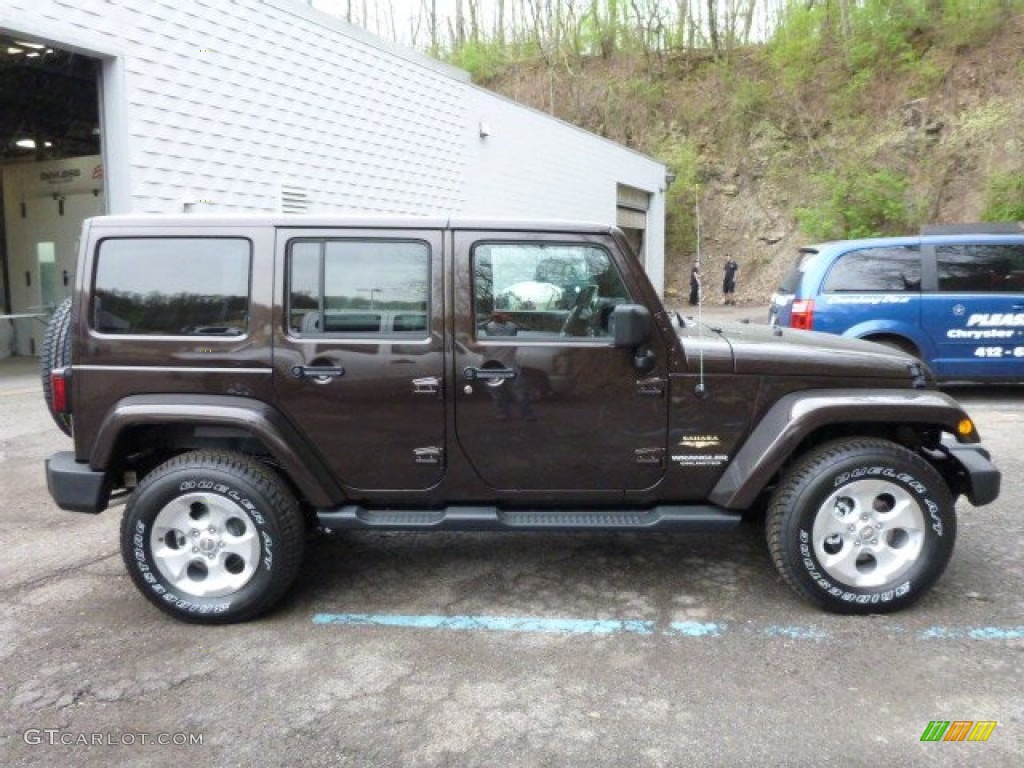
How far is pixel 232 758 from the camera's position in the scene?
9.04 feet

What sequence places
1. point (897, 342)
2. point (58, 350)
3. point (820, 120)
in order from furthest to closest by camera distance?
point (820, 120) → point (897, 342) → point (58, 350)

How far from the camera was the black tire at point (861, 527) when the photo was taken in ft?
12.0

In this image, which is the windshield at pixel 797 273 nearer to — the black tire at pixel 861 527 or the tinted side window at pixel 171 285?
the black tire at pixel 861 527

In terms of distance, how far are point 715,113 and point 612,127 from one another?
4.49m

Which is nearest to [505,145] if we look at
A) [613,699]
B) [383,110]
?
[383,110]

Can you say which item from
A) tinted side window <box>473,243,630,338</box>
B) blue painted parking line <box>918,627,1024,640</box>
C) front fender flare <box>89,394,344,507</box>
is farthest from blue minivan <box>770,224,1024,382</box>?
front fender flare <box>89,394,344,507</box>

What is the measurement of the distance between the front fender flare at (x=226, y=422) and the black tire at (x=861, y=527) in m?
2.21

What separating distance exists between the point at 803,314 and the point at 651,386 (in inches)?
226

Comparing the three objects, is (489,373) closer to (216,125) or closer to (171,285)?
(171,285)

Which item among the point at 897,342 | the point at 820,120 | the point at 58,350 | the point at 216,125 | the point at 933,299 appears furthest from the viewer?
the point at 820,120

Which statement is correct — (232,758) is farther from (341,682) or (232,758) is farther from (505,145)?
(505,145)

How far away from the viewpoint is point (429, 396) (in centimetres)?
378

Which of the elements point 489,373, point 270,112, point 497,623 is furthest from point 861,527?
point 270,112

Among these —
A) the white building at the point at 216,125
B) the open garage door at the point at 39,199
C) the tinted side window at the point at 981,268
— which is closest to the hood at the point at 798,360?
the tinted side window at the point at 981,268
